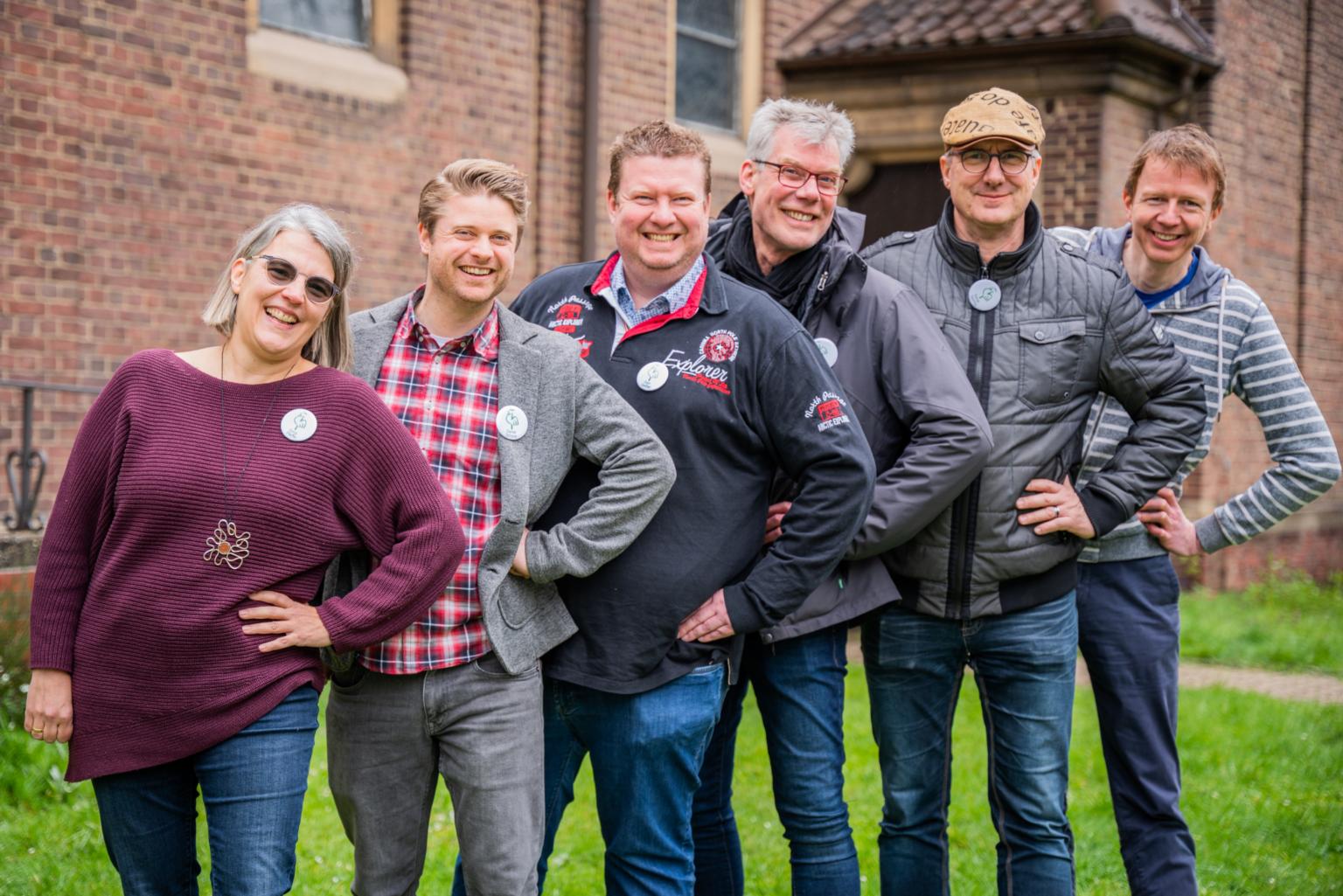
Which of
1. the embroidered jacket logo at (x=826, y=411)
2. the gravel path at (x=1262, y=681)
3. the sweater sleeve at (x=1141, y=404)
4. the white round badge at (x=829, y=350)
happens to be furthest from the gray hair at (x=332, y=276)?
the gravel path at (x=1262, y=681)

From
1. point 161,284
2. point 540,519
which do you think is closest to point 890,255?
point 540,519

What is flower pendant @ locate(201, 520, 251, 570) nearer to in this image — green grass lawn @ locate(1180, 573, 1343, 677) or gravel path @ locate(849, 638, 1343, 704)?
gravel path @ locate(849, 638, 1343, 704)

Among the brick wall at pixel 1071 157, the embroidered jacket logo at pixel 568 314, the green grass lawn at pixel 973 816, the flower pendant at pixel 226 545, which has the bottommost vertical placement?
the green grass lawn at pixel 973 816

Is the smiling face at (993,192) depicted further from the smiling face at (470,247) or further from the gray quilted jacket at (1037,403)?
the smiling face at (470,247)

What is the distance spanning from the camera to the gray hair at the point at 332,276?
2.98 metres

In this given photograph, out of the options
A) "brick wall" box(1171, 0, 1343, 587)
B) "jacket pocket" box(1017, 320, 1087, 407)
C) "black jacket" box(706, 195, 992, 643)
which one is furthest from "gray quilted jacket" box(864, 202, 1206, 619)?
"brick wall" box(1171, 0, 1343, 587)

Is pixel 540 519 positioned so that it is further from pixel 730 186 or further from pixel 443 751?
pixel 730 186

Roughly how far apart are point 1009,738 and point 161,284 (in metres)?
5.27

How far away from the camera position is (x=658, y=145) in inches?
130

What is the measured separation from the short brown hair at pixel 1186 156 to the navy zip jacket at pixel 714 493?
131cm

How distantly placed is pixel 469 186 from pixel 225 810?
55.9 inches

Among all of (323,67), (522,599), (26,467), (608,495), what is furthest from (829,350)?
(323,67)

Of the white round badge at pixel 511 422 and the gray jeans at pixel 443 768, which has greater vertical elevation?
the white round badge at pixel 511 422

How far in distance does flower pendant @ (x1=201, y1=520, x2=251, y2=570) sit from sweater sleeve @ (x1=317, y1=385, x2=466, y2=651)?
208mm
